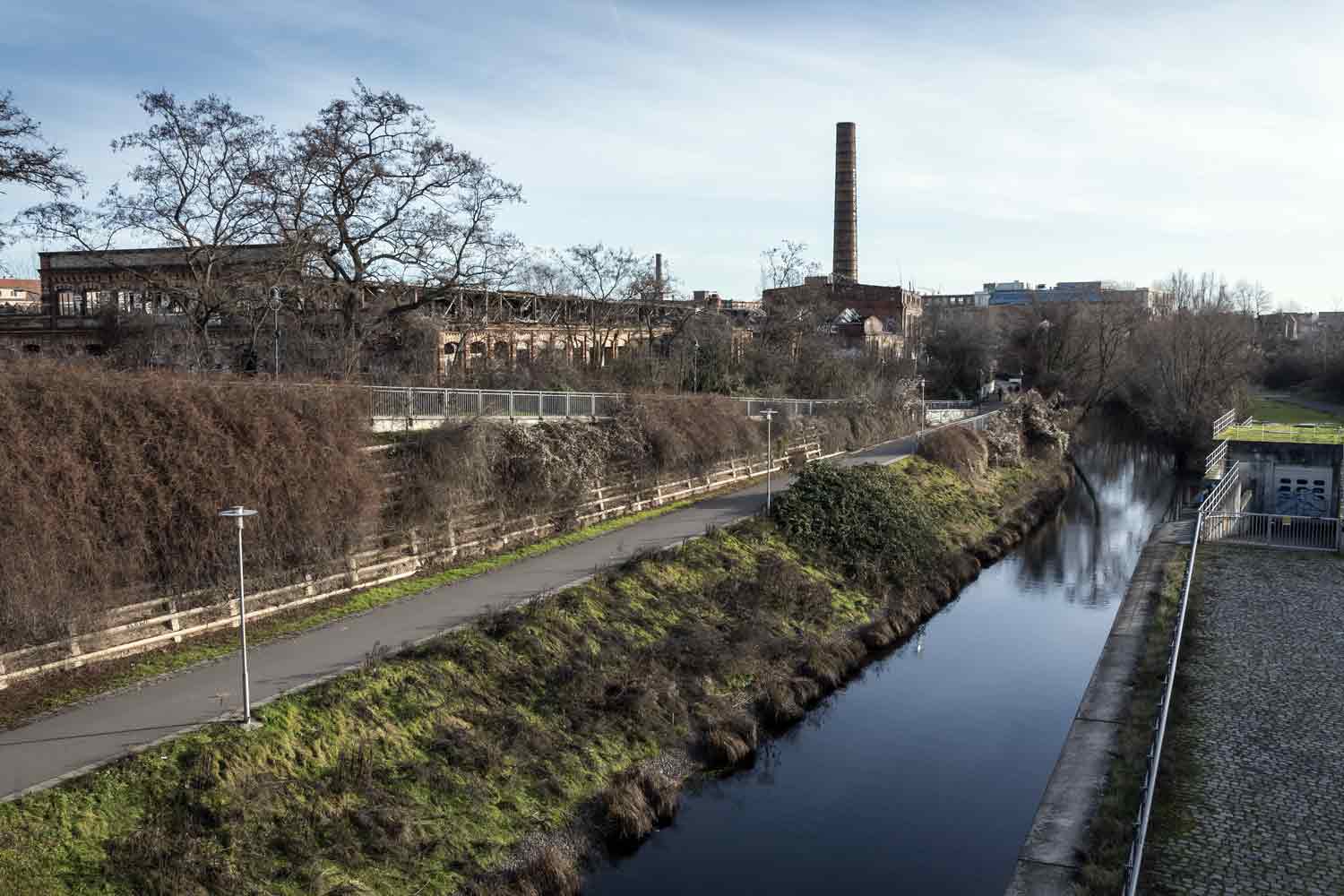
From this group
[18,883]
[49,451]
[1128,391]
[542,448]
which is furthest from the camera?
[1128,391]

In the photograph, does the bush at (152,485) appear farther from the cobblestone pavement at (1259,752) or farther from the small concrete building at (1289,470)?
the small concrete building at (1289,470)

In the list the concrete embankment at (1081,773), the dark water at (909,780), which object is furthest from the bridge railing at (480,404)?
the concrete embankment at (1081,773)

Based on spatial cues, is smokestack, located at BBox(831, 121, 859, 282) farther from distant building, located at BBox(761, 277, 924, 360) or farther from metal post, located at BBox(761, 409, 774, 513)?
metal post, located at BBox(761, 409, 774, 513)

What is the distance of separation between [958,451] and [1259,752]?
2354 centimetres

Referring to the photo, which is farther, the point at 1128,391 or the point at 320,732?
the point at 1128,391

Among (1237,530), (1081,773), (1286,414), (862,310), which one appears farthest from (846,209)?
(1081,773)

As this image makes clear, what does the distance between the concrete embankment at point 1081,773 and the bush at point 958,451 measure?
1466 cm

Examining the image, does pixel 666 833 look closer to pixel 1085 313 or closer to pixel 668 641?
pixel 668 641

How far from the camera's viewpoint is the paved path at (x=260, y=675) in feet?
32.8

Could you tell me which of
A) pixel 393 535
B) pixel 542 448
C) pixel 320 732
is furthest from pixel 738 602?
pixel 320 732

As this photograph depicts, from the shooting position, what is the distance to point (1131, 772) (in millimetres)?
13000

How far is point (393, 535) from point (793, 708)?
24.6ft

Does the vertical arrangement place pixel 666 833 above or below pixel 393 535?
below

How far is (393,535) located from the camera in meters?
17.4
